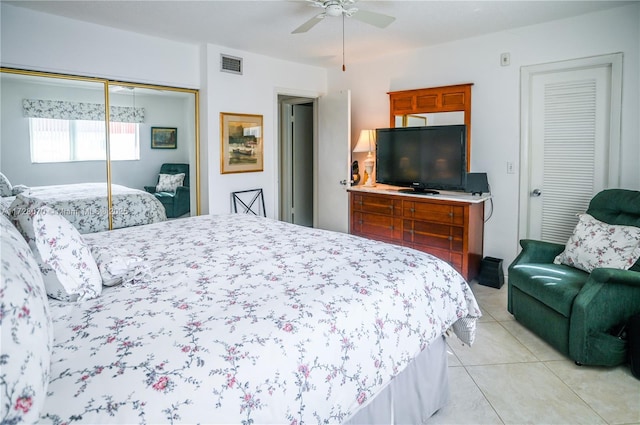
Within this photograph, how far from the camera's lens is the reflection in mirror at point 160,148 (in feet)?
13.1

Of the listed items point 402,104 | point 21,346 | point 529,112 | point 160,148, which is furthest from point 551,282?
point 160,148

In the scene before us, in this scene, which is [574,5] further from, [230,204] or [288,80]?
[230,204]

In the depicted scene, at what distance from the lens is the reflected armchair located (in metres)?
4.28

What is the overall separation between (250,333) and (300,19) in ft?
10.4

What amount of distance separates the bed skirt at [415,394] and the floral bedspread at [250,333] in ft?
0.43

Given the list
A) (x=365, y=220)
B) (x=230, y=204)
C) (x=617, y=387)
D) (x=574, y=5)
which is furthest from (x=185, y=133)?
(x=617, y=387)

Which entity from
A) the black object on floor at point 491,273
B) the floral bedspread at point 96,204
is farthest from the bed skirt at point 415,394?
the floral bedspread at point 96,204

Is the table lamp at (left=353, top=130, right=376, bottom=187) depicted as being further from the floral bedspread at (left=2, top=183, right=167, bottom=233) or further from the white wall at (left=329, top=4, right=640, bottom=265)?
the floral bedspread at (left=2, top=183, right=167, bottom=233)

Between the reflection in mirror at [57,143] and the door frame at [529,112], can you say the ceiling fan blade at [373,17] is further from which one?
the reflection in mirror at [57,143]

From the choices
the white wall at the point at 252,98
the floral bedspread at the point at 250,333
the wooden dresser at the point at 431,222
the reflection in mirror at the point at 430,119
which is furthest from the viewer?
the white wall at the point at 252,98

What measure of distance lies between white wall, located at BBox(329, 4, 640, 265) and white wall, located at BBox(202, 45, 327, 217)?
97 centimetres

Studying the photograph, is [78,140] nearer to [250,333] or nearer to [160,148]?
[160,148]

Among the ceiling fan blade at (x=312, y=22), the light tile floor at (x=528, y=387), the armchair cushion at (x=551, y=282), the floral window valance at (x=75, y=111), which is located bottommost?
the light tile floor at (x=528, y=387)

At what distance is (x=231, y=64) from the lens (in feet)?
15.1
